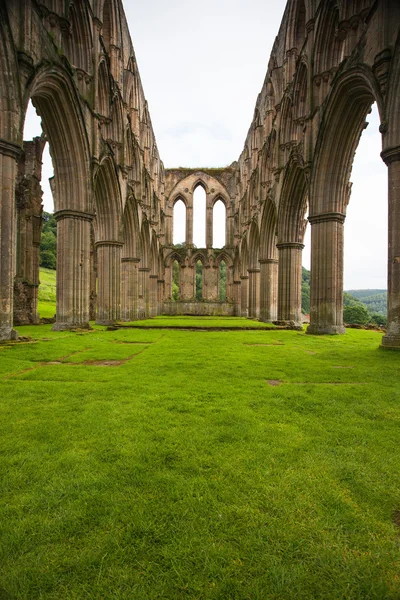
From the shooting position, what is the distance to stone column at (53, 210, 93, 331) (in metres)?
13.0

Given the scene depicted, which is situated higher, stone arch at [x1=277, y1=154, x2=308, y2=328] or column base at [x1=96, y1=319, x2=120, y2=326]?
stone arch at [x1=277, y1=154, x2=308, y2=328]

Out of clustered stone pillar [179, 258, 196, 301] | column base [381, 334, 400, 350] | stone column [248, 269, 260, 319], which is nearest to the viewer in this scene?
column base [381, 334, 400, 350]

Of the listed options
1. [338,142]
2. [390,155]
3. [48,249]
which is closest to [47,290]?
[48,249]

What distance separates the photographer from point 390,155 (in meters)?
8.51

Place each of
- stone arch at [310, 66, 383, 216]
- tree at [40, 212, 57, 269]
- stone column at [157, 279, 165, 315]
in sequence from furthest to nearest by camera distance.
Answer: tree at [40, 212, 57, 269]
stone column at [157, 279, 165, 315]
stone arch at [310, 66, 383, 216]

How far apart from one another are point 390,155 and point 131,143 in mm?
17160

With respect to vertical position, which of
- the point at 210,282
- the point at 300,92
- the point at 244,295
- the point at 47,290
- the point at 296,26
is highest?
the point at 296,26

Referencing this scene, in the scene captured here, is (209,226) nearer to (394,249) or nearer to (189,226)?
(189,226)

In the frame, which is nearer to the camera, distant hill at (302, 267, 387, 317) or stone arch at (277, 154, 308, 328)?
stone arch at (277, 154, 308, 328)

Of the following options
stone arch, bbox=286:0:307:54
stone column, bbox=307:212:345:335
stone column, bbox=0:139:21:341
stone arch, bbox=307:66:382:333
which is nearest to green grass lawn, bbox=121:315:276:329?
stone column, bbox=307:212:345:335

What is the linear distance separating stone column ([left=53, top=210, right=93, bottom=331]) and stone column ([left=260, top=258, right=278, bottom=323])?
12698 mm

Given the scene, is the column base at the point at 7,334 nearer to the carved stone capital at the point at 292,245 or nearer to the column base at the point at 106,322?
the column base at the point at 106,322

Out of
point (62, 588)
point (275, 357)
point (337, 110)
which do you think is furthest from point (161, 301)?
point (62, 588)

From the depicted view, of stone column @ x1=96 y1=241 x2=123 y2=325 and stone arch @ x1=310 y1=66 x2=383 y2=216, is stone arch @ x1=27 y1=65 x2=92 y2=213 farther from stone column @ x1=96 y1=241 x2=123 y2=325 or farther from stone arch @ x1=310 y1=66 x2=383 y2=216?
stone arch @ x1=310 y1=66 x2=383 y2=216
